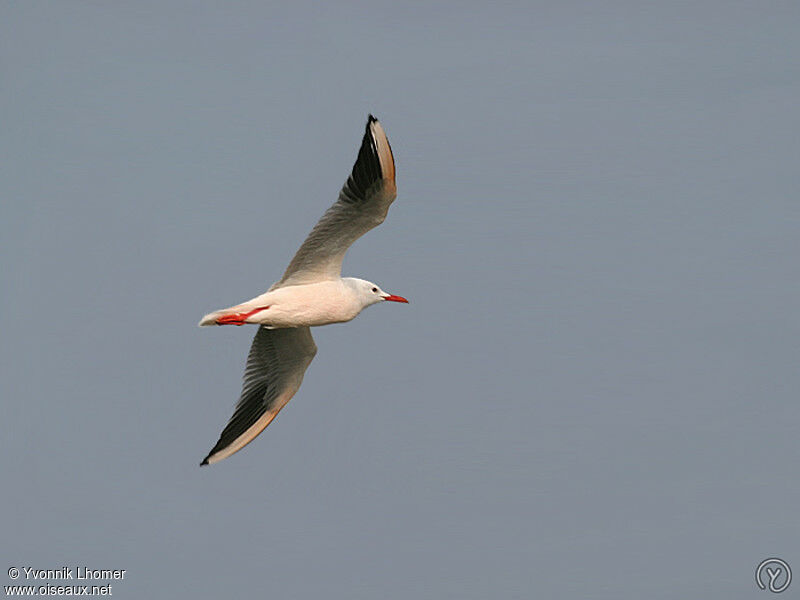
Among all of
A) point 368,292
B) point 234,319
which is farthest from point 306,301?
point 368,292

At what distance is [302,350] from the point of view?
17891 millimetres

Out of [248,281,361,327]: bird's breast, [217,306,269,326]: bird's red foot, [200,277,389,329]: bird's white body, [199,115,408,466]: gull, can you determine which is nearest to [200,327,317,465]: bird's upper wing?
[199,115,408,466]: gull

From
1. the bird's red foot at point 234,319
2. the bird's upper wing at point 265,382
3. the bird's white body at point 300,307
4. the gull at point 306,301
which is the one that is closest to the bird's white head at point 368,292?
the gull at point 306,301

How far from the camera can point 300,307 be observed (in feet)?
53.4

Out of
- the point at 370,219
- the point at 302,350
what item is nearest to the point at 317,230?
the point at 370,219

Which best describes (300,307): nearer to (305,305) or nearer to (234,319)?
(305,305)

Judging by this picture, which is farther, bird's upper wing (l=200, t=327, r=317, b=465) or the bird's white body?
bird's upper wing (l=200, t=327, r=317, b=465)

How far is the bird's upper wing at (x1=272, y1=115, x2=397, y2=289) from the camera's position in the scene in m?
15.6

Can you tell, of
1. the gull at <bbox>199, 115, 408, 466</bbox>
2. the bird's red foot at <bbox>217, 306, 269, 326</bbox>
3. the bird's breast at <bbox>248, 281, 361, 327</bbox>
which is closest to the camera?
the gull at <bbox>199, 115, 408, 466</bbox>

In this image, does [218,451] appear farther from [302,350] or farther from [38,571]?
[38,571]

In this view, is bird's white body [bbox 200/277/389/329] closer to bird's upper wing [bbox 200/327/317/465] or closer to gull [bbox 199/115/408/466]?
gull [bbox 199/115/408/466]

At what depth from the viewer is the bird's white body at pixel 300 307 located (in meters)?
16.2

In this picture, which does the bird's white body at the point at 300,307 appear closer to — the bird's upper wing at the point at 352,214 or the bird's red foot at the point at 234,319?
the bird's red foot at the point at 234,319

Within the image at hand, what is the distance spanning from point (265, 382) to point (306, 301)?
2.27 metres
